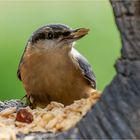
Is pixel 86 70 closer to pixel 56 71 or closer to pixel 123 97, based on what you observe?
pixel 56 71

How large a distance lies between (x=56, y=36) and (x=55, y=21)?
4.16 meters

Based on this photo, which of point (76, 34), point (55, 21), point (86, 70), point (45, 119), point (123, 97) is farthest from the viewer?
point (55, 21)

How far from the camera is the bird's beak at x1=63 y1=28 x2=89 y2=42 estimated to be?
4.65 m

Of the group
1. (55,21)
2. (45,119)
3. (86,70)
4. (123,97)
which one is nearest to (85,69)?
(86,70)

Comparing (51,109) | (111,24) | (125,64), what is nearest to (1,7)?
(111,24)

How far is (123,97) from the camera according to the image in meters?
3.24

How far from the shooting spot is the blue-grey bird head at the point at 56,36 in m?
4.73

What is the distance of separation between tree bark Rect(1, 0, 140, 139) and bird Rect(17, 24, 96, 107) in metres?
1.38

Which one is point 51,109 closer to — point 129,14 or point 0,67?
point 129,14

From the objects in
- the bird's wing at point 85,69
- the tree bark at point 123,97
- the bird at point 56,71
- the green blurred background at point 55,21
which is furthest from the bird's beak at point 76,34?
the green blurred background at point 55,21

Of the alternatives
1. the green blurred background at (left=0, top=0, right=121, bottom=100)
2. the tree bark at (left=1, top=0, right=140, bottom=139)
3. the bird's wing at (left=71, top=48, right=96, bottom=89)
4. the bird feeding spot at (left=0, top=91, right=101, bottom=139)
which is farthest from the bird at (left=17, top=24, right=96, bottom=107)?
the green blurred background at (left=0, top=0, right=121, bottom=100)

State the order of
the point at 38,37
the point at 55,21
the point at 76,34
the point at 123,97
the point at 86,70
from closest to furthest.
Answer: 1. the point at 123,97
2. the point at 76,34
3. the point at 86,70
4. the point at 38,37
5. the point at 55,21

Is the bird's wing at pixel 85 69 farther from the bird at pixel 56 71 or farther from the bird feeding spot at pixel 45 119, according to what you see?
the bird feeding spot at pixel 45 119

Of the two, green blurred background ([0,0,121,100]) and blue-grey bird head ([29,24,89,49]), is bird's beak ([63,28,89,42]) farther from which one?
green blurred background ([0,0,121,100])
